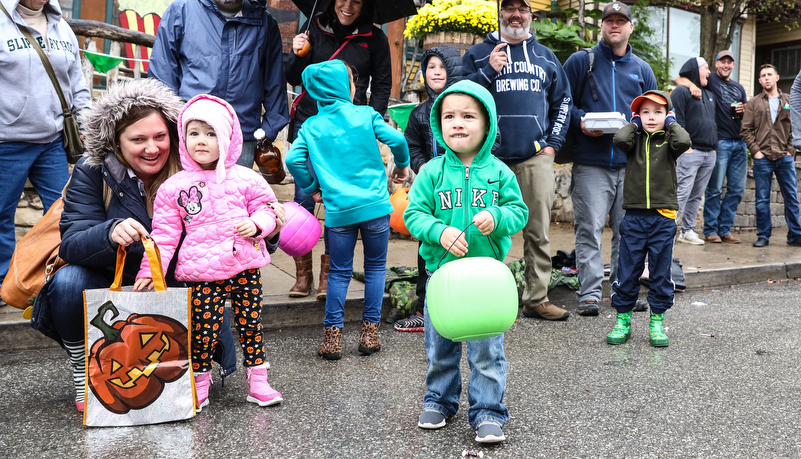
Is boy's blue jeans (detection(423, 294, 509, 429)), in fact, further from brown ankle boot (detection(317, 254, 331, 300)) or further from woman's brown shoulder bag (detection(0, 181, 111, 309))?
brown ankle boot (detection(317, 254, 331, 300))

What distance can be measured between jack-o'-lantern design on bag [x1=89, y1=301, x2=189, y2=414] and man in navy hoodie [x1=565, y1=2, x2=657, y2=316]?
11.4ft

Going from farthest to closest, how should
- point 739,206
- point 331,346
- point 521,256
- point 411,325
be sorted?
1. point 739,206
2. point 521,256
3. point 411,325
4. point 331,346

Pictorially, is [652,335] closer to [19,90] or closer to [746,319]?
[746,319]

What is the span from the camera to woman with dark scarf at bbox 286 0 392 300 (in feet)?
15.8

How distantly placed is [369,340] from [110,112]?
6.60ft

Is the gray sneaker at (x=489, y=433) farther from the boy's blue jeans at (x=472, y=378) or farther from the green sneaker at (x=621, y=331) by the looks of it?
the green sneaker at (x=621, y=331)

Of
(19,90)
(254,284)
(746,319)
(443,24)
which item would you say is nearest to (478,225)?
(254,284)

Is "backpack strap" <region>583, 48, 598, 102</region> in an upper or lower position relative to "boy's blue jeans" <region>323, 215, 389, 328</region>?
upper

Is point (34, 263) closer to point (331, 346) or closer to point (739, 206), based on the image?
point (331, 346)

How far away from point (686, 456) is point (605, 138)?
3.23 metres

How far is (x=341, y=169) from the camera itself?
13.4 feet

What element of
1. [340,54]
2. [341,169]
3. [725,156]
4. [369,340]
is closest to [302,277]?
[369,340]

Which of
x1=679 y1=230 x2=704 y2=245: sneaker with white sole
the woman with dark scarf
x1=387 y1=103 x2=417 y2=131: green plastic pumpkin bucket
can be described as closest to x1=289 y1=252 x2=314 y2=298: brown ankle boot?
the woman with dark scarf

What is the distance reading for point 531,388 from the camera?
3582 mm
